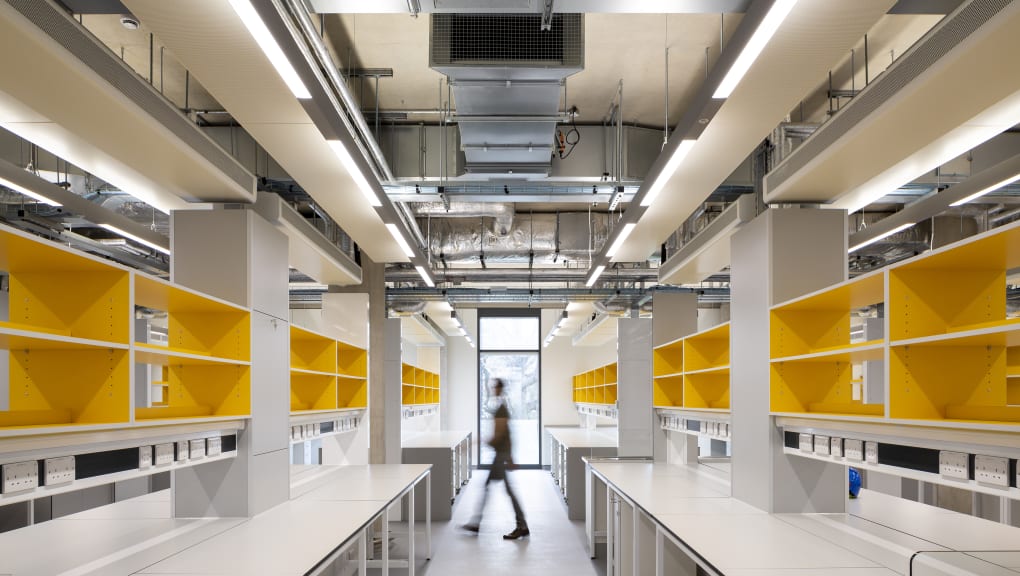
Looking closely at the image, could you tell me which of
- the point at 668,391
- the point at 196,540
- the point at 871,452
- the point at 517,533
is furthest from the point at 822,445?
the point at 517,533

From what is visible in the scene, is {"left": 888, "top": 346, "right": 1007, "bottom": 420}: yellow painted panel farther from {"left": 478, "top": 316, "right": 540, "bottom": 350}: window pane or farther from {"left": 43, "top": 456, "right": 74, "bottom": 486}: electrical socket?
{"left": 478, "top": 316, "right": 540, "bottom": 350}: window pane

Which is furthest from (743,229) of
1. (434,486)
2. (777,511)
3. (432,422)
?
(432,422)

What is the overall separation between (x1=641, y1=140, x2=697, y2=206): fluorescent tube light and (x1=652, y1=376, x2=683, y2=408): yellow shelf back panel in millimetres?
2938

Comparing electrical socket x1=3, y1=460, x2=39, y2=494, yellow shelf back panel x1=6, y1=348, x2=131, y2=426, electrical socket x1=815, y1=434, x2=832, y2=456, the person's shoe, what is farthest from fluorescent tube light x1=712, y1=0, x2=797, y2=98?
the person's shoe

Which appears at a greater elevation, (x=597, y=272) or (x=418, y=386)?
(x=597, y=272)

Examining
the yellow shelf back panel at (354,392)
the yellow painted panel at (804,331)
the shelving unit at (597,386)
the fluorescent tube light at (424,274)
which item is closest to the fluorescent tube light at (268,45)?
the yellow painted panel at (804,331)

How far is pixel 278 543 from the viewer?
131 inches

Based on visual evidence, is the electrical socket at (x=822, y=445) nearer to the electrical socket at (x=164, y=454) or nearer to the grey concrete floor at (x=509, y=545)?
the electrical socket at (x=164, y=454)

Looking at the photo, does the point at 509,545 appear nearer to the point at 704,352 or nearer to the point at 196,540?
the point at 704,352

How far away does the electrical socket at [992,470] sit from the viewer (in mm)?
2262

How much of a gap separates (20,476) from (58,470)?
218 mm

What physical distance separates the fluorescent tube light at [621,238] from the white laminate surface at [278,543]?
233 cm

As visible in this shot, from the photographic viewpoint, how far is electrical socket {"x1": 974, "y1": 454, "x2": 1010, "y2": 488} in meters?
2.26

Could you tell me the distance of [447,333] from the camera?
15867 millimetres
